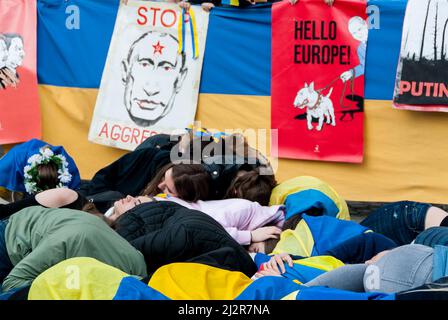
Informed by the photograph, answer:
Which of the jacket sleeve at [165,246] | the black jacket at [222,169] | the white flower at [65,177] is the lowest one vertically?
the jacket sleeve at [165,246]

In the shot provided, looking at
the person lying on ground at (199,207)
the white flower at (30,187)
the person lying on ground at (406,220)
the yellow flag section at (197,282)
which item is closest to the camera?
the yellow flag section at (197,282)

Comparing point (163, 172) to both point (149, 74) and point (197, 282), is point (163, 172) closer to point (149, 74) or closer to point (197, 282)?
point (149, 74)

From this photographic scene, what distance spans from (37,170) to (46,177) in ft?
0.25

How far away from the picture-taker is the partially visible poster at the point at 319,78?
651 centimetres

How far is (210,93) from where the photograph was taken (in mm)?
7176

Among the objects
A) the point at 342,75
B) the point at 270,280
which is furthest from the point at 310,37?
the point at 270,280

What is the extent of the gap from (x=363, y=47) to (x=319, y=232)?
7.53 ft

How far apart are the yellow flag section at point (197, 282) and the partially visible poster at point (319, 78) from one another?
3170 millimetres

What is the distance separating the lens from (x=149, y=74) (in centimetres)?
728

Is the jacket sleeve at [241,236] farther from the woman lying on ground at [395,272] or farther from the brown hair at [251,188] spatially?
the woman lying on ground at [395,272]

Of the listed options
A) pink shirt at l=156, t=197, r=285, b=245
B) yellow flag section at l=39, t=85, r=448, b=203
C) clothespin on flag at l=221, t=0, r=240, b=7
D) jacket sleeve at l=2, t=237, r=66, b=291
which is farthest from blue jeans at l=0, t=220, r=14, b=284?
clothespin on flag at l=221, t=0, r=240, b=7

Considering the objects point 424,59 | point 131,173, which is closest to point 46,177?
point 131,173

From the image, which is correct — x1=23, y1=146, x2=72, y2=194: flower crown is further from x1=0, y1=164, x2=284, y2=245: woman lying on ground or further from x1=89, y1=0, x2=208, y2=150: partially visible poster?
x1=89, y1=0, x2=208, y2=150: partially visible poster

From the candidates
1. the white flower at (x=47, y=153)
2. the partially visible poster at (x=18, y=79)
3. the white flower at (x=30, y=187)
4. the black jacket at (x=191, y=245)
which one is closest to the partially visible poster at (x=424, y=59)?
the black jacket at (x=191, y=245)
